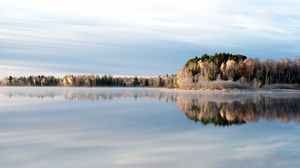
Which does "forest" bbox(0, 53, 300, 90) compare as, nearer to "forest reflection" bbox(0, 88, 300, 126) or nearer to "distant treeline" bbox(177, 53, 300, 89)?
"distant treeline" bbox(177, 53, 300, 89)

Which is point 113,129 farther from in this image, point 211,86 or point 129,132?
point 211,86

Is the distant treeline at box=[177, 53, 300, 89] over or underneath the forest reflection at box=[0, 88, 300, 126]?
over

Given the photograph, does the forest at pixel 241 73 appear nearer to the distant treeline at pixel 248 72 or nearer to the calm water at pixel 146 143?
the distant treeline at pixel 248 72

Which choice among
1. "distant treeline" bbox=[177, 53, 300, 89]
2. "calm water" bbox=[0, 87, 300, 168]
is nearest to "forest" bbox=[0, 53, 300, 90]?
"distant treeline" bbox=[177, 53, 300, 89]

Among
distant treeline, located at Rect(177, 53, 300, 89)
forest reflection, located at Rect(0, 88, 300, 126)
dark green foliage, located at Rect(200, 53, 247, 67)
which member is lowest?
forest reflection, located at Rect(0, 88, 300, 126)

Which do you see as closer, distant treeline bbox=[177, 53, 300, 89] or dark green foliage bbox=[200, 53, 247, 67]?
distant treeline bbox=[177, 53, 300, 89]

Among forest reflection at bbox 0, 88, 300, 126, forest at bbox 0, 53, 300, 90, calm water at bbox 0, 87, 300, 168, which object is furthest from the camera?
forest at bbox 0, 53, 300, 90

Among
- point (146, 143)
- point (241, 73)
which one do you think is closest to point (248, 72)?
point (241, 73)

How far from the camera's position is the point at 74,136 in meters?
13.2

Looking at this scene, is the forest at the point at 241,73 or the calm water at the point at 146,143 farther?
the forest at the point at 241,73

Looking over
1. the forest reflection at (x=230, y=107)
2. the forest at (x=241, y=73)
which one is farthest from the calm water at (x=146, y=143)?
the forest at (x=241, y=73)

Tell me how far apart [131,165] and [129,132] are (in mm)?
5587

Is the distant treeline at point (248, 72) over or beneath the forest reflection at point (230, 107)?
over

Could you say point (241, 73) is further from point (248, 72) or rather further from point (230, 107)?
point (230, 107)
